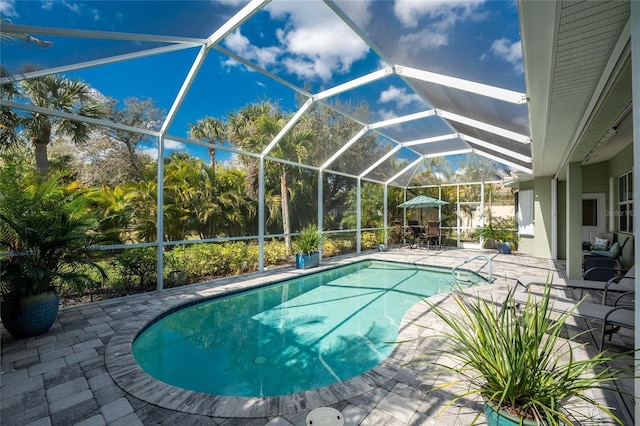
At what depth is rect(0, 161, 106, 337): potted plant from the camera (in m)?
3.69

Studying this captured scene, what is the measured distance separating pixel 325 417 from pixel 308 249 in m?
6.63

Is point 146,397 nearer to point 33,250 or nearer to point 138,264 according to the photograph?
point 33,250

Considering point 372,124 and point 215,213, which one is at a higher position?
point 372,124

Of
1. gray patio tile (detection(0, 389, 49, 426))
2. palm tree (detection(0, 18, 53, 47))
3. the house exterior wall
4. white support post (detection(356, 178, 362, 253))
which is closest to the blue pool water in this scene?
gray patio tile (detection(0, 389, 49, 426))

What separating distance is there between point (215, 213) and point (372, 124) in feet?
17.4

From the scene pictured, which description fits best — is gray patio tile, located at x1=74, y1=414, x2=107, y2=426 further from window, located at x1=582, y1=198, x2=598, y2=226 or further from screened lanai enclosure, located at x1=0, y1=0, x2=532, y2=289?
window, located at x1=582, y1=198, x2=598, y2=226

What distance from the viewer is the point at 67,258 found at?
4141 mm

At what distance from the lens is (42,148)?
17.7 feet

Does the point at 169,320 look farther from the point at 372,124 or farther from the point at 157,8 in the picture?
the point at 372,124

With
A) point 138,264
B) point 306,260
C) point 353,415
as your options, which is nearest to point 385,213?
point 306,260

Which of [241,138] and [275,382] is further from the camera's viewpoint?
[241,138]

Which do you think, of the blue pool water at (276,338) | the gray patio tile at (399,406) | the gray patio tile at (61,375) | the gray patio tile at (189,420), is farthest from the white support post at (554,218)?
the gray patio tile at (61,375)

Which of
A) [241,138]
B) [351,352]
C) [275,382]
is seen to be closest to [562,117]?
[351,352]

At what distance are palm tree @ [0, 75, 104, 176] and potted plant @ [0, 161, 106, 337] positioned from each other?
4.41 ft
